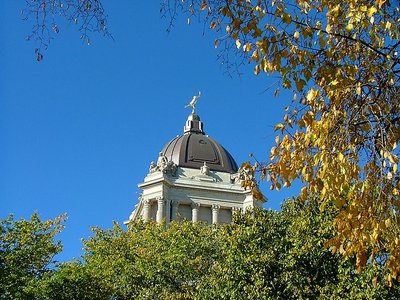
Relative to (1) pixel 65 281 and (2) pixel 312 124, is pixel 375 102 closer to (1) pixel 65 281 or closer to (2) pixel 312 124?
(2) pixel 312 124

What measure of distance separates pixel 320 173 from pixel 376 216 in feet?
4.13

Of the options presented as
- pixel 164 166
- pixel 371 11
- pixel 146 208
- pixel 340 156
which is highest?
pixel 164 166

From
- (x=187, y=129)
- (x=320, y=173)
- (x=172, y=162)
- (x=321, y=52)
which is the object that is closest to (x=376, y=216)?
(x=320, y=173)

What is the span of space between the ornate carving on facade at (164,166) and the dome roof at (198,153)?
272cm

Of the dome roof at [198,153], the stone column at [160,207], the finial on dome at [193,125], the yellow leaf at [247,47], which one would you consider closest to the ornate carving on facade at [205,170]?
the dome roof at [198,153]

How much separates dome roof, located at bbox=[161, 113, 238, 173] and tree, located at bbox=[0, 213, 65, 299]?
130 ft

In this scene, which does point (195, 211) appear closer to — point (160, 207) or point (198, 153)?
point (160, 207)

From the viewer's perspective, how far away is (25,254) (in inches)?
995

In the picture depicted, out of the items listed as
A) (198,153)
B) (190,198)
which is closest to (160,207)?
(190,198)

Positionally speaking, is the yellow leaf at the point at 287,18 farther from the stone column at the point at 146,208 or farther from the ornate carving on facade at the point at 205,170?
the ornate carving on facade at the point at 205,170

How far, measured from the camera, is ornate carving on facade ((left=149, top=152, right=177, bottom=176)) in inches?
2454

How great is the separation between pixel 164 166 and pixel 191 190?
12.8 ft

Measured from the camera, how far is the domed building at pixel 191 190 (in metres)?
60.7

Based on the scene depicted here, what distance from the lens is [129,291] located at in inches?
1103
